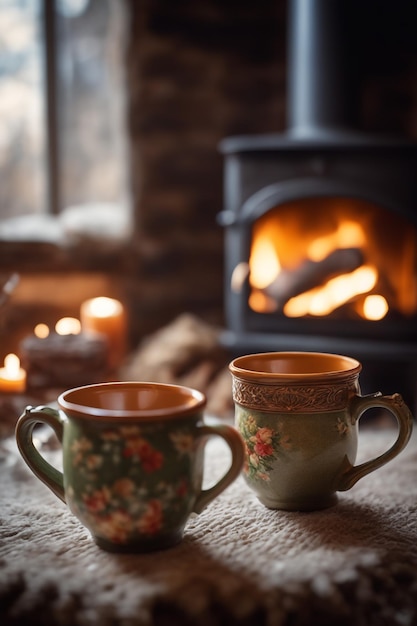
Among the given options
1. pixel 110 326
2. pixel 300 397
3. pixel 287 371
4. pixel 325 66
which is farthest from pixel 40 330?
pixel 300 397

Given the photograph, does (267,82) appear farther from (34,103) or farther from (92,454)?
(92,454)

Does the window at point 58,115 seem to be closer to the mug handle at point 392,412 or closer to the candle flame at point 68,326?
the candle flame at point 68,326

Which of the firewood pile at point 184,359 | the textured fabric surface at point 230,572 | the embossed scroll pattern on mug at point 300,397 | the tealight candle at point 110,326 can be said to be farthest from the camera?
the tealight candle at point 110,326

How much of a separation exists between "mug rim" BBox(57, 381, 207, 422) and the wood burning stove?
1021 millimetres

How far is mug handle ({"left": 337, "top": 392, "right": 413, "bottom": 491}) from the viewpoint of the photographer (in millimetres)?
865

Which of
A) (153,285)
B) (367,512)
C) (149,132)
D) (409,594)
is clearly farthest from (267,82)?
(409,594)

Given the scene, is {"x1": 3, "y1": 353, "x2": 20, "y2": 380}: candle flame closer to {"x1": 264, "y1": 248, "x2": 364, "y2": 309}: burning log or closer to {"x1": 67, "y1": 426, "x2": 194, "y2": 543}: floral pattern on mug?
{"x1": 264, "y1": 248, "x2": 364, "y2": 309}: burning log

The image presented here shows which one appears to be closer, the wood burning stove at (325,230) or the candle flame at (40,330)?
the wood burning stove at (325,230)

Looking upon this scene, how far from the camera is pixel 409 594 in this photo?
771 millimetres

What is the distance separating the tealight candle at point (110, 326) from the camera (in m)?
2.09

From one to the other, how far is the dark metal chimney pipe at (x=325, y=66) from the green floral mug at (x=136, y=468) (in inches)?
49.7

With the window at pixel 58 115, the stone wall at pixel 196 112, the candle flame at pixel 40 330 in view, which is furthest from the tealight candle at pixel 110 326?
the window at pixel 58 115

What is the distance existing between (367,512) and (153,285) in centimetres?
155

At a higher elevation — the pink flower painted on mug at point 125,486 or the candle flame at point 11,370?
the pink flower painted on mug at point 125,486
